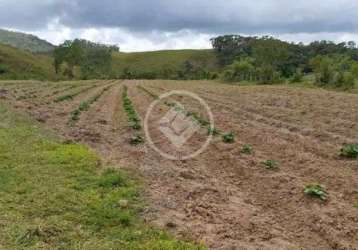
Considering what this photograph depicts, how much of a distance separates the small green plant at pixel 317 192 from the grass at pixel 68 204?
2940 mm

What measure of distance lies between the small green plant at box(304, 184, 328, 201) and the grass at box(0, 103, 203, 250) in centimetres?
294

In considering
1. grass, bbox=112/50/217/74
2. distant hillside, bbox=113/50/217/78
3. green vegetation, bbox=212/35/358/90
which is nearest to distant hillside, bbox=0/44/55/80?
green vegetation, bbox=212/35/358/90

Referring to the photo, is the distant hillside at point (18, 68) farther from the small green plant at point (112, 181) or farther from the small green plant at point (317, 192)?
the small green plant at point (317, 192)

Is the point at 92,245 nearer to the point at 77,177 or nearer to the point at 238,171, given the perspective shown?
the point at 77,177

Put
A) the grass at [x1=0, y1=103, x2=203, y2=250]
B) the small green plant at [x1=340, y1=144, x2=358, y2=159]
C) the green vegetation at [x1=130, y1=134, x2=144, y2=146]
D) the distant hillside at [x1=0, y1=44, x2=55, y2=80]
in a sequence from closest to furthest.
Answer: the grass at [x1=0, y1=103, x2=203, y2=250] < the small green plant at [x1=340, y1=144, x2=358, y2=159] < the green vegetation at [x1=130, y1=134, x2=144, y2=146] < the distant hillside at [x1=0, y1=44, x2=55, y2=80]

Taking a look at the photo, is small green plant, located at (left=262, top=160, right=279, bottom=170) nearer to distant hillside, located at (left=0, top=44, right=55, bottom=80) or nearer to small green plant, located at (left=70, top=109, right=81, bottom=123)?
small green plant, located at (left=70, top=109, right=81, bottom=123)

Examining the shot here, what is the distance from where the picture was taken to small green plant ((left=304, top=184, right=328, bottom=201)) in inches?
351

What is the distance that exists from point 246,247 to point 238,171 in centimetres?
441

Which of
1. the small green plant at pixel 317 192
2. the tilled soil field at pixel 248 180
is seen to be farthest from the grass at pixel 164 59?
the small green plant at pixel 317 192

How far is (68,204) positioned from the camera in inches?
343

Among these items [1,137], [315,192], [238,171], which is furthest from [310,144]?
[1,137]

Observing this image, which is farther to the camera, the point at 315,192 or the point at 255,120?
the point at 255,120

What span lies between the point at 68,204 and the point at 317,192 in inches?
167

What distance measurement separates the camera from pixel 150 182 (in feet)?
33.4
